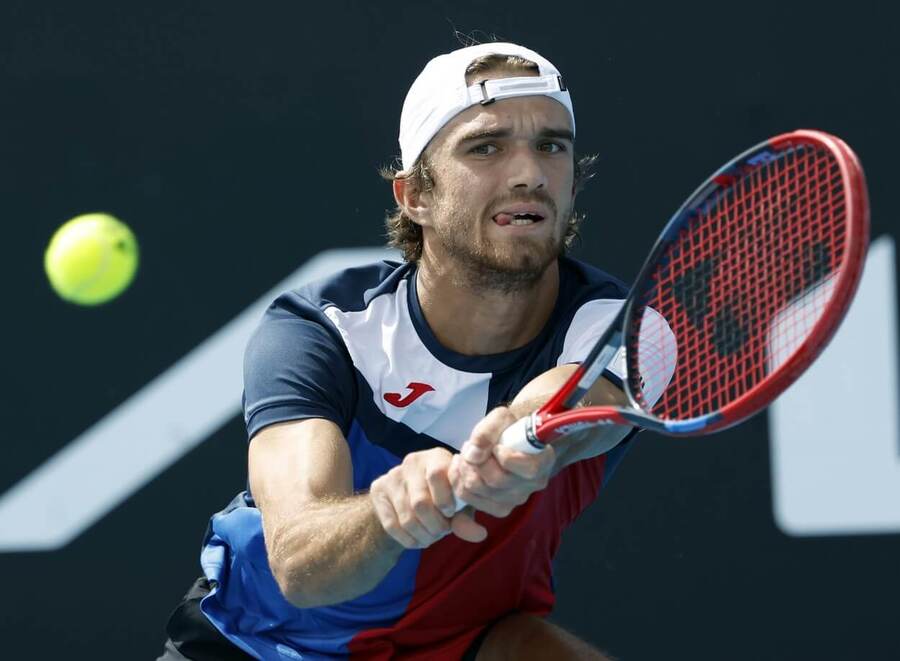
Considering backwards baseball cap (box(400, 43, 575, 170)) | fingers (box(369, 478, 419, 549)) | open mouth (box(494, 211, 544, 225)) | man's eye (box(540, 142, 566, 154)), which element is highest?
backwards baseball cap (box(400, 43, 575, 170))

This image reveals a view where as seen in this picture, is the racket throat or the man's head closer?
the racket throat

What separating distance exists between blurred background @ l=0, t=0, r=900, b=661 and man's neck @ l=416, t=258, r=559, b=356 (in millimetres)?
869

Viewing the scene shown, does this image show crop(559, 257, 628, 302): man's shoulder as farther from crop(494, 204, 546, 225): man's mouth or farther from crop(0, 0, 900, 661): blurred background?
crop(0, 0, 900, 661): blurred background

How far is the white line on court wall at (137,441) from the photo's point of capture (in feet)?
11.5

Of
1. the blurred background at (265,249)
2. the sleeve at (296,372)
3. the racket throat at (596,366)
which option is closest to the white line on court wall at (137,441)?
the blurred background at (265,249)

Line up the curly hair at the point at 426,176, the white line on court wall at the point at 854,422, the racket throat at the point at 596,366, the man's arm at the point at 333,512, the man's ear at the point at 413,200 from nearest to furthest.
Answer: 1. the man's arm at the point at 333,512
2. the racket throat at the point at 596,366
3. the curly hair at the point at 426,176
4. the man's ear at the point at 413,200
5. the white line on court wall at the point at 854,422

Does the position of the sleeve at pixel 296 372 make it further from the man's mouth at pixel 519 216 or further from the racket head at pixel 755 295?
the racket head at pixel 755 295

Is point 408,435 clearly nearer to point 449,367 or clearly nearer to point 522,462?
point 449,367

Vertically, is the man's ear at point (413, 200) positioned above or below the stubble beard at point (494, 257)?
above

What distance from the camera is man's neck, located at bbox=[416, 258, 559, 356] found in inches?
102

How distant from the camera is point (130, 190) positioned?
11.5 ft

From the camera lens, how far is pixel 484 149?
259cm

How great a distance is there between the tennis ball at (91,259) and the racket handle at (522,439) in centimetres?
192

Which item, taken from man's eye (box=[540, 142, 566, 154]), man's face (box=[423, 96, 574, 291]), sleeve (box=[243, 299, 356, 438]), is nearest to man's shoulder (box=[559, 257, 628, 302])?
man's face (box=[423, 96, 574, 291])
